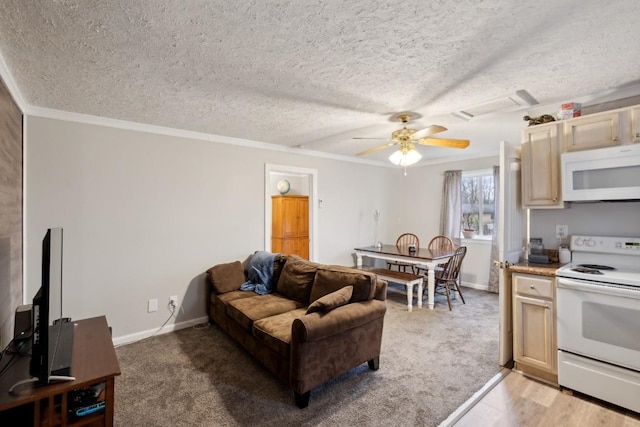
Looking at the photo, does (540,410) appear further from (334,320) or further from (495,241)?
(495,241)

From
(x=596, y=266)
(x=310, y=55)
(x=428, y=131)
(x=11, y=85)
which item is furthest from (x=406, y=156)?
(x=11, y=85)

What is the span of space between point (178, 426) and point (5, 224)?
1.86m

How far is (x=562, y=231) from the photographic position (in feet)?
8.90

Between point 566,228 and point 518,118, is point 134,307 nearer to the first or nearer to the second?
point 566,228

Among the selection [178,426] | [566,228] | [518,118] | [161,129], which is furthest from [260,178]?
[566,228]

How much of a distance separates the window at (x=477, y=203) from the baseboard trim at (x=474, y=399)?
3.18 metres

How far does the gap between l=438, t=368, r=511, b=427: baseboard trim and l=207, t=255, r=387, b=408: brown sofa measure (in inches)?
28.3

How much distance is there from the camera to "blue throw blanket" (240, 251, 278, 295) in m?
3.49

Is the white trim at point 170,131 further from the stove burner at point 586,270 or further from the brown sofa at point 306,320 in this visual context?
the stove burner at point 586,270

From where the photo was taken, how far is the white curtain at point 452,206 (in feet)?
17.7

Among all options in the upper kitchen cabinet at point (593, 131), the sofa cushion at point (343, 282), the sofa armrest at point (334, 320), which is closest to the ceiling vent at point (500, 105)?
the upper kitchen cabinet at point (593, 131)

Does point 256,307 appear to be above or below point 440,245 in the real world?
below

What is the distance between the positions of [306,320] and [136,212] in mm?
2361

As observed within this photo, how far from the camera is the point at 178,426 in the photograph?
6.30 ft
